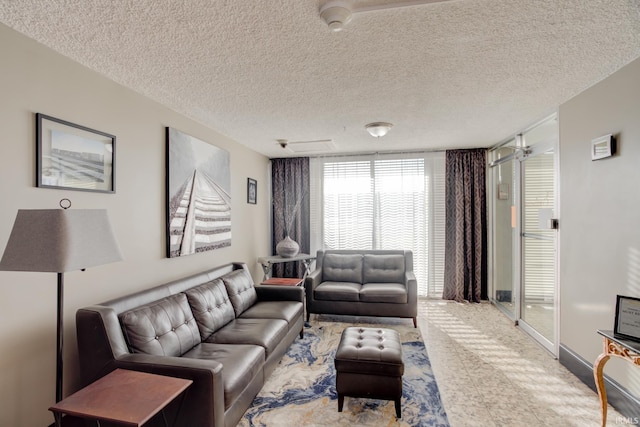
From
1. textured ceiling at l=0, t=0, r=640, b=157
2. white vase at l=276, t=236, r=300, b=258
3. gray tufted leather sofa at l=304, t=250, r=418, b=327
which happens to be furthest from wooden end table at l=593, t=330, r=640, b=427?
white vase at l=276, t=236, r=300, b=258

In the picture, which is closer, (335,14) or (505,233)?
(335,14)

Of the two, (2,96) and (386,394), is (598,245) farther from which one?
(2,96)

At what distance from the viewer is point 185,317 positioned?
2.41 meters

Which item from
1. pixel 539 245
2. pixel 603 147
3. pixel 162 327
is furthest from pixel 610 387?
pixel 162 327

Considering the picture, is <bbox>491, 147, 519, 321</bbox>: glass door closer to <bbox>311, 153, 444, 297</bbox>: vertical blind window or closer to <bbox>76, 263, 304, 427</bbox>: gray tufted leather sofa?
<bbox>311, 153, 444, 297</bbox>: vertical blind window

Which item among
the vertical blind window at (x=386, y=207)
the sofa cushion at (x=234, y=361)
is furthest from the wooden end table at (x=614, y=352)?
the vertical blind window at (x=386, y=207)

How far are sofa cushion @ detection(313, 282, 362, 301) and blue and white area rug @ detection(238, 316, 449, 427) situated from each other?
847 mm

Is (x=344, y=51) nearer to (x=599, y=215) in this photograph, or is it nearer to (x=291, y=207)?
(x=599, y=215)

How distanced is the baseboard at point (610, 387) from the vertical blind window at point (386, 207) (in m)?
2.36

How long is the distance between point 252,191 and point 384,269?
2.29 m

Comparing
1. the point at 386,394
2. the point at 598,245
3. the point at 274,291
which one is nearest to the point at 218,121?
the point at 274,291

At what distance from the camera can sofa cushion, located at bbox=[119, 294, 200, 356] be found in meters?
1.97

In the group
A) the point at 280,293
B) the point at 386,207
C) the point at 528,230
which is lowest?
the point at 280,293

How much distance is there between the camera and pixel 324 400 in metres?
2.37
